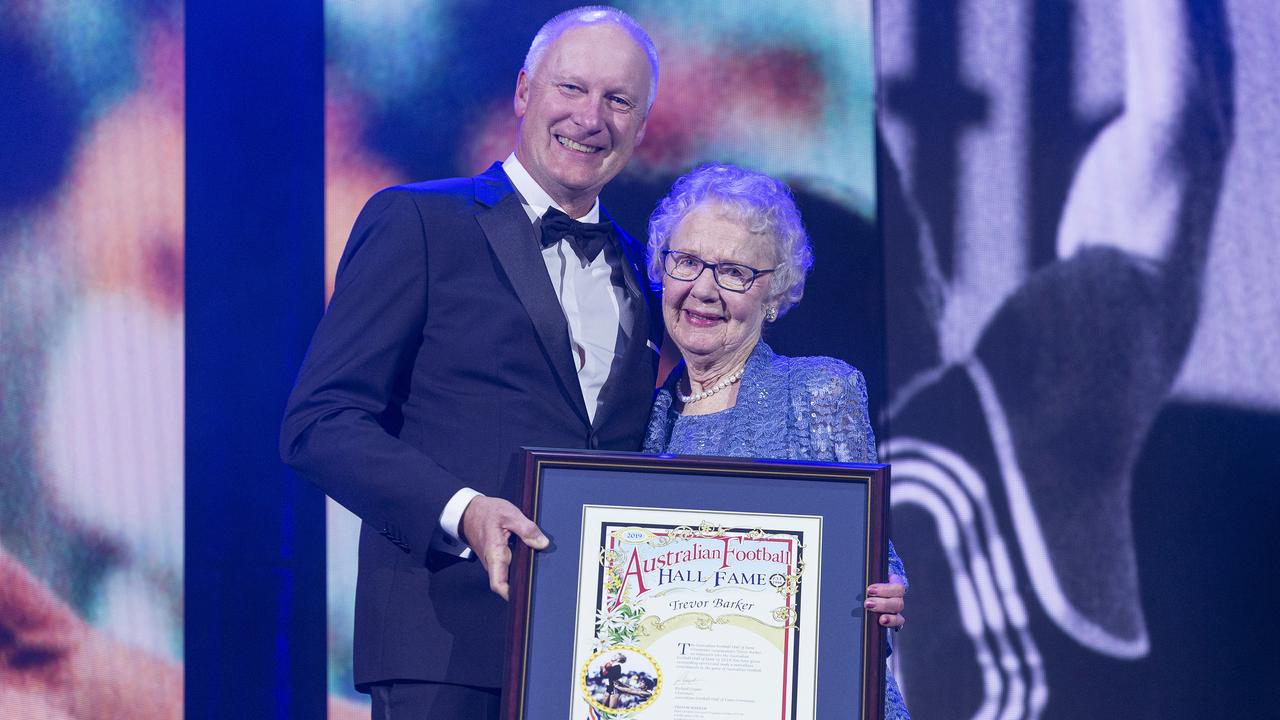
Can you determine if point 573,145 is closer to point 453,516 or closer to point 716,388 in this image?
point 716,388

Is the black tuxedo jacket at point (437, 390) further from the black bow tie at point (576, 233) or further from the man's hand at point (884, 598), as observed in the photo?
the man's hand at point (884, 598)

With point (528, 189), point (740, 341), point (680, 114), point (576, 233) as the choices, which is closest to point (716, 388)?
point (740, 341)

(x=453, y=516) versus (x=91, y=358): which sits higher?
(x=91, y=358)

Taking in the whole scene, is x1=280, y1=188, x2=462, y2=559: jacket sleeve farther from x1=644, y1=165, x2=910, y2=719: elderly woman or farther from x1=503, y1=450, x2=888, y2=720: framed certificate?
x1=644, y1=165, x2=910, y2=719: elderly woman

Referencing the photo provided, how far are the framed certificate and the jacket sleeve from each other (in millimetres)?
218

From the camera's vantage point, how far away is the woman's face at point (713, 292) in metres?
2.10

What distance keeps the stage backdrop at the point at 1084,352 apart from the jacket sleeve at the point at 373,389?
138cm

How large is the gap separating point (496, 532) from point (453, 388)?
0.38 metres

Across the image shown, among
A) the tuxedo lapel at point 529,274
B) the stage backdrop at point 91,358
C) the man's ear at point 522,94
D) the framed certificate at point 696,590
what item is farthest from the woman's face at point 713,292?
the stage backdrop at point 91,358

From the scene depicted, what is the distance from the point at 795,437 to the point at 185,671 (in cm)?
149

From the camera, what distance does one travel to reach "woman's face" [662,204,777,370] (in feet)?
6.88

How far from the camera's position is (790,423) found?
6.63 ft

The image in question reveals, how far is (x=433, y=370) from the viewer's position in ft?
6.26

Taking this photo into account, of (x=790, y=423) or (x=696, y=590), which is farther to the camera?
(x=790, y=423)
